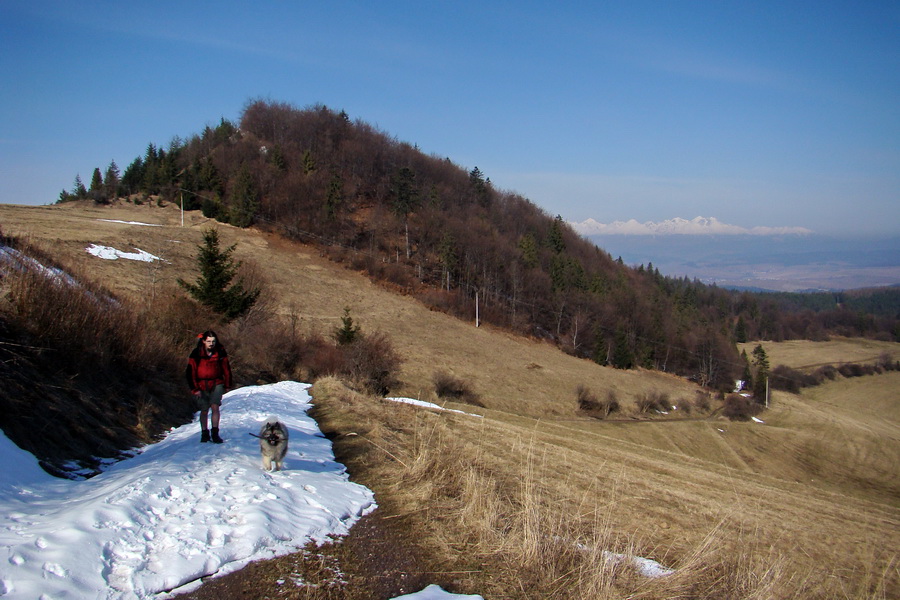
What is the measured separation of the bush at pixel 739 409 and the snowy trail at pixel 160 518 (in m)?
52.5

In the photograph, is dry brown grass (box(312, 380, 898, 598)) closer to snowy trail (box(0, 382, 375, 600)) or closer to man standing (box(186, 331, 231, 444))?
snowy trail (box(0, 382, 375, 600))

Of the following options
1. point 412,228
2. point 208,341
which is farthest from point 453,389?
point 412,228

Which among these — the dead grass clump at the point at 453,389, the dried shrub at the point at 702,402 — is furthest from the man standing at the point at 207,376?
the dried shrub at the point at 702,402

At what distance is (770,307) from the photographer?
14812 centimetres

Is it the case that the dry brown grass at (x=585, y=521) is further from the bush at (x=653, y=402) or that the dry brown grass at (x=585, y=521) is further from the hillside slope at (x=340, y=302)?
the bush at (x=653, y=402)

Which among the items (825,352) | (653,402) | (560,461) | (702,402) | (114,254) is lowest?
(825,352)

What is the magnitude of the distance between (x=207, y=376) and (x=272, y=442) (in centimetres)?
178

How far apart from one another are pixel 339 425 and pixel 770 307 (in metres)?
168

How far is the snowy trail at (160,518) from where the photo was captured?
3.50m

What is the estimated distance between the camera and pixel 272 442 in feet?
20.4

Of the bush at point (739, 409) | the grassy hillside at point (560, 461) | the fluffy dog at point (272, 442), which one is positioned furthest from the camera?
the bush at point (739, 409)

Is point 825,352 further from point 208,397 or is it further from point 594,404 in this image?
point 208,397

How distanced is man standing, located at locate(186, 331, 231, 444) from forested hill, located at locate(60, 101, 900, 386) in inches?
2111

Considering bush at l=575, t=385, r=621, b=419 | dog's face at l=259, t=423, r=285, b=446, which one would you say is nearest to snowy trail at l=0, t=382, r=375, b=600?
dog's face at l=259, t=423, r=285, b=446
